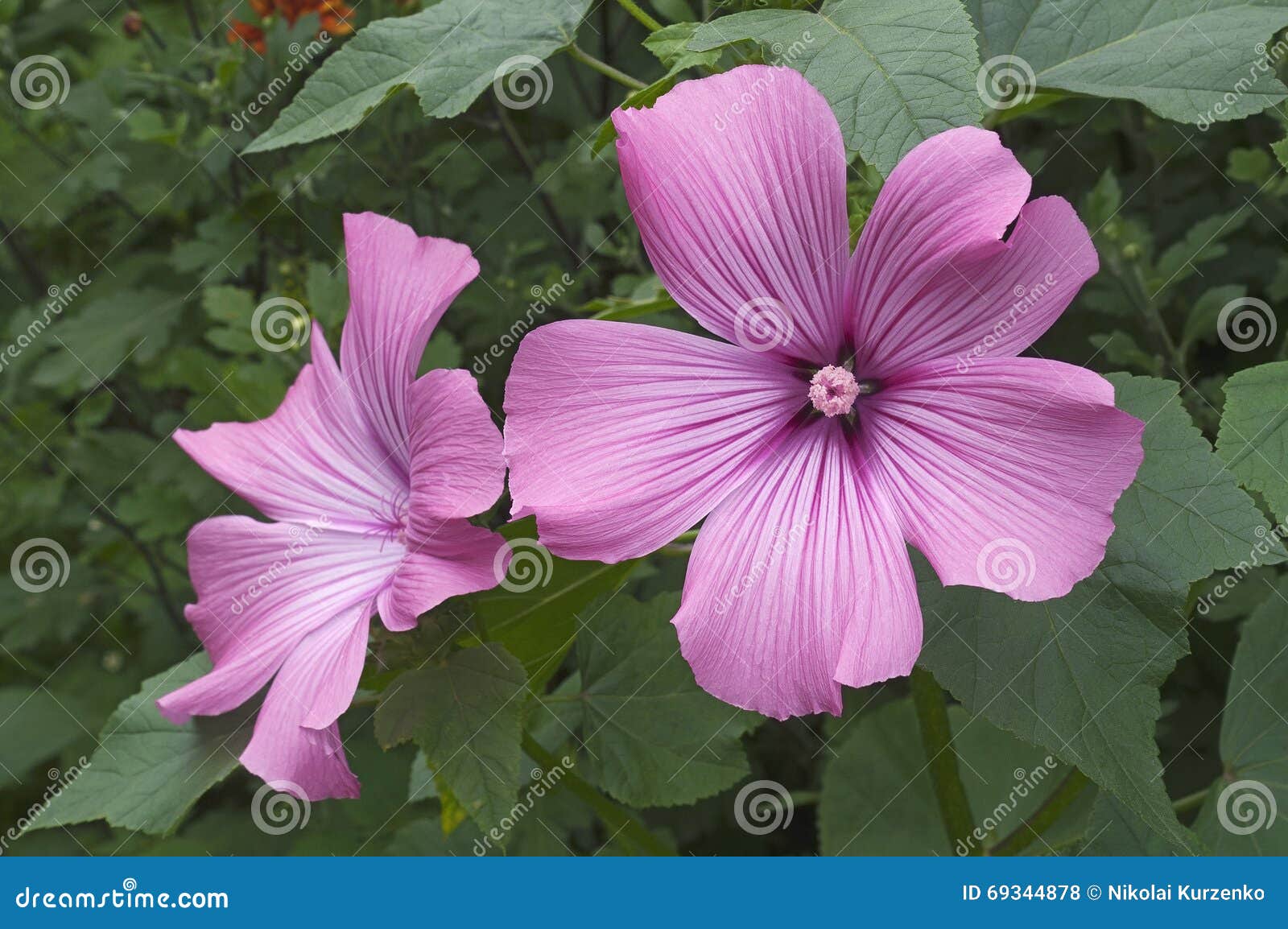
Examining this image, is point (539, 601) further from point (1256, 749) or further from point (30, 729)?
point (30, 729)

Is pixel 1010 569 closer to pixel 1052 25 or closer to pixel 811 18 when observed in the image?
pixel 811 18

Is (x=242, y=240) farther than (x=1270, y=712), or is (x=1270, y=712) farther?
(x=242, y=240)

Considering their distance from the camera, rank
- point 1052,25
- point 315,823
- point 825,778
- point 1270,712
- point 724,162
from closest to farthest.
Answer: point 724,162 < point 1052,25 < point 1270,712 < point 825,778 < point 315,823

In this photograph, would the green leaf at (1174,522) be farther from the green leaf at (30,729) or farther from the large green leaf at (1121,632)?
the green leaf at (30,729)

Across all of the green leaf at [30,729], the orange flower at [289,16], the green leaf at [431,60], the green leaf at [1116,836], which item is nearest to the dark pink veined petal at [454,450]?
the green leaf at [431,60]

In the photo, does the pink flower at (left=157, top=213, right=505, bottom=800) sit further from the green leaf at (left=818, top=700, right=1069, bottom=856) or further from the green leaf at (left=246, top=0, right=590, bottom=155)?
the green leaf at (left=818, top=700, right=1069, bottom=856)

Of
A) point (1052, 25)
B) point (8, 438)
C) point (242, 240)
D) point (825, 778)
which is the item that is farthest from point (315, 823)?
point (1052, 25)

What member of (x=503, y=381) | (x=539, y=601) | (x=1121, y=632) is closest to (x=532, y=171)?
(x=503, y=381)
